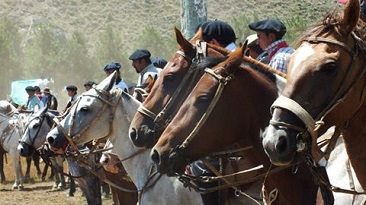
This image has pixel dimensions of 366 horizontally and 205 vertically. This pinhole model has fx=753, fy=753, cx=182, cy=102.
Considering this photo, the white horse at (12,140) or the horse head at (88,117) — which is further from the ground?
the horse head at (88,117)

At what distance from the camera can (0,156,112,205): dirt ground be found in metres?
16.1

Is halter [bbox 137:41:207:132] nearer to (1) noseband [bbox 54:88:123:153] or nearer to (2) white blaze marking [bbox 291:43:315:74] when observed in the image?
(2) white blaze marking [bbox 291:43:315:74]

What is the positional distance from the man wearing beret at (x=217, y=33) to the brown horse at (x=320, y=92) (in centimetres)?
295

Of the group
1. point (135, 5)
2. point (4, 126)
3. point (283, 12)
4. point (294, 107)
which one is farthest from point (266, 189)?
point (135, 5)

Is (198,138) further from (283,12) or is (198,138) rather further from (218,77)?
(283,12)

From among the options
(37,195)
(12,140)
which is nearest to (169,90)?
(37,195)

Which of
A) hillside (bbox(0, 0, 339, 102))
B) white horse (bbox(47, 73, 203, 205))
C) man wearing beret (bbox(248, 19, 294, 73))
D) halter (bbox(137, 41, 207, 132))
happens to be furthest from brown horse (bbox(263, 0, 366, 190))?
hillside (bbox(0, 0, 339, 102))

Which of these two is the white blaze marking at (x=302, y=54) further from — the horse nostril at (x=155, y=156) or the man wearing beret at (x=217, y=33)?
the man wearing beret at (x=217, y=33)

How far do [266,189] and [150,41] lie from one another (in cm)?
6057

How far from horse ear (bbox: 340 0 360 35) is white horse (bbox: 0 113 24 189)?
610 inches

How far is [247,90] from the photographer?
568cm

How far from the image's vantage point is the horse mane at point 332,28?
14.6ft

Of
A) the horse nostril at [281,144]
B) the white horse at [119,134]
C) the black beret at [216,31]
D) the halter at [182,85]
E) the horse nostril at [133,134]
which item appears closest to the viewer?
the horse nostril at [281,144]

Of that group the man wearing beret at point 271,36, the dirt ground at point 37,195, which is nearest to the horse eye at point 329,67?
the man wearing beret at point 271,36
